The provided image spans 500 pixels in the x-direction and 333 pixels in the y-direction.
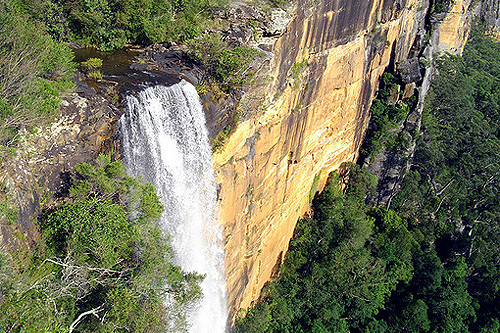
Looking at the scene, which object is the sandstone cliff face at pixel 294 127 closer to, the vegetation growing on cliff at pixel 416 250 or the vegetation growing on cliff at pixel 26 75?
the vegetation growing on cliff at pixel 416 250

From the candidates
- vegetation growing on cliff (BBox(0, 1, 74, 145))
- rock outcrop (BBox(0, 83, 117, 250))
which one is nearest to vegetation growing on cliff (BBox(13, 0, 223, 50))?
vegetation growing on cliff (BBox(0, 1, 74, 145))

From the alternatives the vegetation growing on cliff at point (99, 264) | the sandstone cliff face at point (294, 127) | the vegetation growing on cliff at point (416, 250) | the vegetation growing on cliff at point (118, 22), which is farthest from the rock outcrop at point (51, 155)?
the vegetation growing on cliff at point (416, 250)

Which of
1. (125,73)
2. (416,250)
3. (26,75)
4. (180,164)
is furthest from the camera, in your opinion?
(416,250)

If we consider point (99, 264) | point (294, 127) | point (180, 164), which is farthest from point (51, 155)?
point (294, 127)

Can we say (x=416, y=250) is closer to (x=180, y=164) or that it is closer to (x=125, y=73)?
(x=180, y=164)

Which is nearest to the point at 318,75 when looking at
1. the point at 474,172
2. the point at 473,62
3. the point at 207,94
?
the point at 207,94

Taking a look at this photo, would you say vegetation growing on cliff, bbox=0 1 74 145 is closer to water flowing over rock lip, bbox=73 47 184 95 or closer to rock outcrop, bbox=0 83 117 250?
rock outcrop, bbox=0 83 117 250
